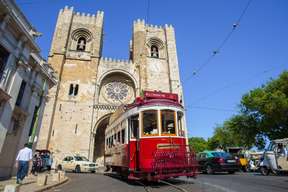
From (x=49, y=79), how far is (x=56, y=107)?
10084mm

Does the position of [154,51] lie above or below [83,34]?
below

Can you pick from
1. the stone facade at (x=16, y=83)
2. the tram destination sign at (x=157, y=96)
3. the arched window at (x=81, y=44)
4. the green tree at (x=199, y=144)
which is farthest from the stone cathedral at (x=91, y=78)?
the green tree at (x=199, y=144)

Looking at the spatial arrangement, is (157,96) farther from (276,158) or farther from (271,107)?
(271,107)

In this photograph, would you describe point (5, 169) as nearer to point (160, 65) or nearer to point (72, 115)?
point (72, 115)

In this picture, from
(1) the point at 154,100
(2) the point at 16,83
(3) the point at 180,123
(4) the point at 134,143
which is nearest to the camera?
(4) the point at 134,143

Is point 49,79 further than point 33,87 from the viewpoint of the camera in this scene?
Yes

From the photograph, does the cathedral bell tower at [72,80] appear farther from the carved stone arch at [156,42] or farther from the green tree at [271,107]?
the green tree at [271,107]

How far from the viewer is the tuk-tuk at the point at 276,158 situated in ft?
40.3

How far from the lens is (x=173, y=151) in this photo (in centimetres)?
739

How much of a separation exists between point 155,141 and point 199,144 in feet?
222

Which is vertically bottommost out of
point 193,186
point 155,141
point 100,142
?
point 193,186

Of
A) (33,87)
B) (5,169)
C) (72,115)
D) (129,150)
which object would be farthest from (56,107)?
(129,150)

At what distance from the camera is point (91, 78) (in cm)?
2600

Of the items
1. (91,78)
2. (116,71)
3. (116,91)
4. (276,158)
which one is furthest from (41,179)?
(116,71)
